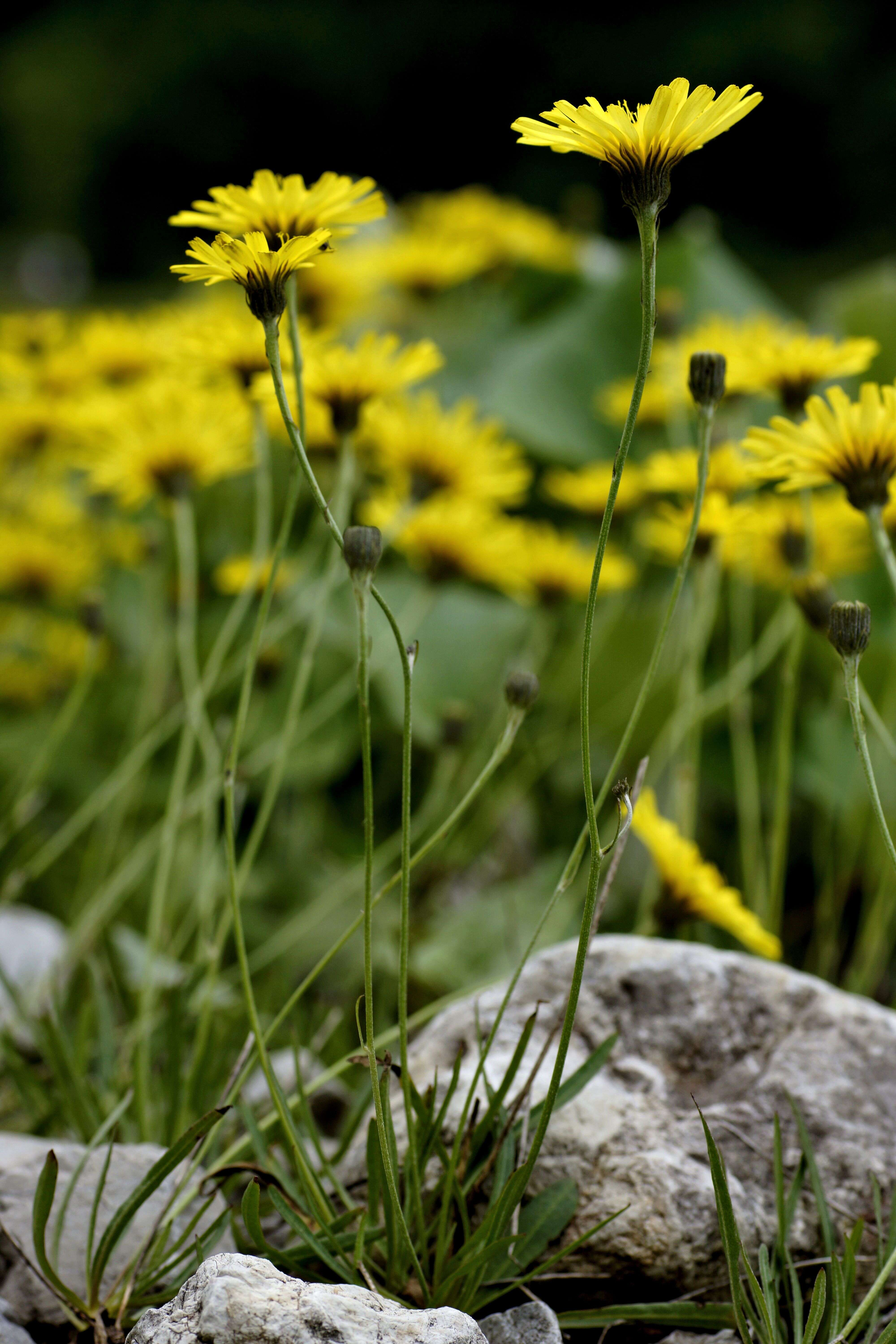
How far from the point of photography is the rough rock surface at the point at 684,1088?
43cm

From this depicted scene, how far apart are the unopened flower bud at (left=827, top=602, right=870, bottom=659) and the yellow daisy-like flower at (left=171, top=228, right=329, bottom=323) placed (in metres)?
0.20

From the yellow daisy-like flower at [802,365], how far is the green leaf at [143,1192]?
395 millimetres

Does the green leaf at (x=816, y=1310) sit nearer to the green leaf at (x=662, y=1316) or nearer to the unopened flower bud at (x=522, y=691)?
the green leaf at (x=662, y=1316)

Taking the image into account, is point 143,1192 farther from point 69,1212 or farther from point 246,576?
point 246,576

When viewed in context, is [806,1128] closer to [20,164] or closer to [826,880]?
[826,880]

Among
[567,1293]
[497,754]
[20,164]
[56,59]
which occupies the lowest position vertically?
[567,1293]

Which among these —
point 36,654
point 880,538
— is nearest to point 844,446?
point 880,538

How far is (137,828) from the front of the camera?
101cm

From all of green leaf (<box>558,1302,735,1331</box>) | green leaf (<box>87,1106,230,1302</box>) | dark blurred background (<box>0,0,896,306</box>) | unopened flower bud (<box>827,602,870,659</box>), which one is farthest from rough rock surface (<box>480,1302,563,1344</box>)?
dark blurred background (<box>0,0,896,306</box>)

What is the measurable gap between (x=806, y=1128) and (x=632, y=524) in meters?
0.73

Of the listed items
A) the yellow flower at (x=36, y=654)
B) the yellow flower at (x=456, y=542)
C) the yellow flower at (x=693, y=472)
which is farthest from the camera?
the yellow flower at (x=36, y=654)

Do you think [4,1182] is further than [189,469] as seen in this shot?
No

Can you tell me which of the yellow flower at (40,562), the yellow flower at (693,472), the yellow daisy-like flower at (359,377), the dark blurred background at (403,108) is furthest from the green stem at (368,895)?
the dark blurred background at (403,108)

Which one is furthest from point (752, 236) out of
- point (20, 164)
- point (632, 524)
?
point (632, 524)
